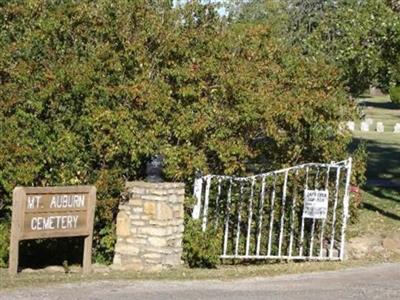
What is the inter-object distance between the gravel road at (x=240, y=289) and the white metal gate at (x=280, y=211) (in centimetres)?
224

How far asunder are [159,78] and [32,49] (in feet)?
6.34

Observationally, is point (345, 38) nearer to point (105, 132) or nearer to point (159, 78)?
point (159, 78)

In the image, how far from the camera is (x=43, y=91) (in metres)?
12.2

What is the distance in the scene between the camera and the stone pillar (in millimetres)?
12047

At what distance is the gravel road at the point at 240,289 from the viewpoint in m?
9.02

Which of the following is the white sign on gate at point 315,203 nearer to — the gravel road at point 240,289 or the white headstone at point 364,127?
the gravel road at point 240,289

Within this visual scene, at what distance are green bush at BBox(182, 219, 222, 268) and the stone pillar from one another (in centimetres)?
15

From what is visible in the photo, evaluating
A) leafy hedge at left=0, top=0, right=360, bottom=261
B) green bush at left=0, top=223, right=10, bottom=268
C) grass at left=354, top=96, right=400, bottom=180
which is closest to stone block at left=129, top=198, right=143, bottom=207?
leafy hedge at left=0, top=0, right=360, bottom=261

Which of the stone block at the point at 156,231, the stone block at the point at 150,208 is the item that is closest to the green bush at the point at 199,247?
the stone block at the point at 156,231

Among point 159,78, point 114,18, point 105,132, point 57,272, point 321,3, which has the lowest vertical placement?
point 57,272

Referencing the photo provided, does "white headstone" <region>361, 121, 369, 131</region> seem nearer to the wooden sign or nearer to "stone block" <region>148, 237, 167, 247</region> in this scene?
"stone block" <region>148, 237, 167, 247</region>

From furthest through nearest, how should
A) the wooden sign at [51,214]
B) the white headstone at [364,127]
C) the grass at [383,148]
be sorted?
the white headstone at [364,127] → the grass at [383,148] → the wooden sign at [51,214]

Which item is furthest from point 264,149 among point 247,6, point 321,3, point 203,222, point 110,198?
point 247,6

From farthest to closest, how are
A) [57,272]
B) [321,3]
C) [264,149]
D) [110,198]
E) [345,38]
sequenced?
[321,3] → [345,38] → [264,149] → [110,198] → [57,272]
